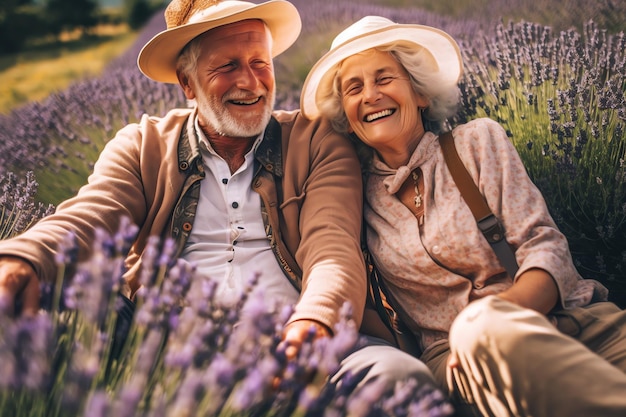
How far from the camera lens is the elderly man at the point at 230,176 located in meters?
2.04

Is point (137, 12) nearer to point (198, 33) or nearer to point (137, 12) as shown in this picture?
point (137, 12)

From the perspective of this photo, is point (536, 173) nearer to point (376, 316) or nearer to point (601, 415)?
point (376, 316)

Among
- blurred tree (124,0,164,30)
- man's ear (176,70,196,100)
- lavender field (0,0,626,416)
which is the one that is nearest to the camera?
lavender field (0,0,626,416)

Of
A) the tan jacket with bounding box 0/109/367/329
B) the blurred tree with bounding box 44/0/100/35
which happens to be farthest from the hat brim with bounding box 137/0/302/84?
the blurred tree with bounding box 44/0/100/35

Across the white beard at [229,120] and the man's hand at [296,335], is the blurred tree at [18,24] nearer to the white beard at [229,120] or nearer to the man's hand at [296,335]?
the white beard at [229,120]

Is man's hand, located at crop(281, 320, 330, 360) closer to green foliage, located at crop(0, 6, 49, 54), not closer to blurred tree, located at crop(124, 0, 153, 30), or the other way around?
green foliage, located at crop(0, 6, 49, 54)

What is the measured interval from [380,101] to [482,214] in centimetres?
55

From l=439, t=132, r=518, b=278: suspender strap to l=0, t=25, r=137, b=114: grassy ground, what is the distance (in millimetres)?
3306

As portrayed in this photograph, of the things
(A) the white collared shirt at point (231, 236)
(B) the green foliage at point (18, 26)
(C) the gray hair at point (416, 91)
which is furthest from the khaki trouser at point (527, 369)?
(B) the green foliage at point (18, 26)

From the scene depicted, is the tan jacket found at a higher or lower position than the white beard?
lower

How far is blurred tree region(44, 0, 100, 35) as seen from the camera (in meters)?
6.11

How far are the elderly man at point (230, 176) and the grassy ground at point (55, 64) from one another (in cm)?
238

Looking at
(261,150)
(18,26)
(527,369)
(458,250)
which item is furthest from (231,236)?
(18,26)

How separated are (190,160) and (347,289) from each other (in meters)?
0.83
